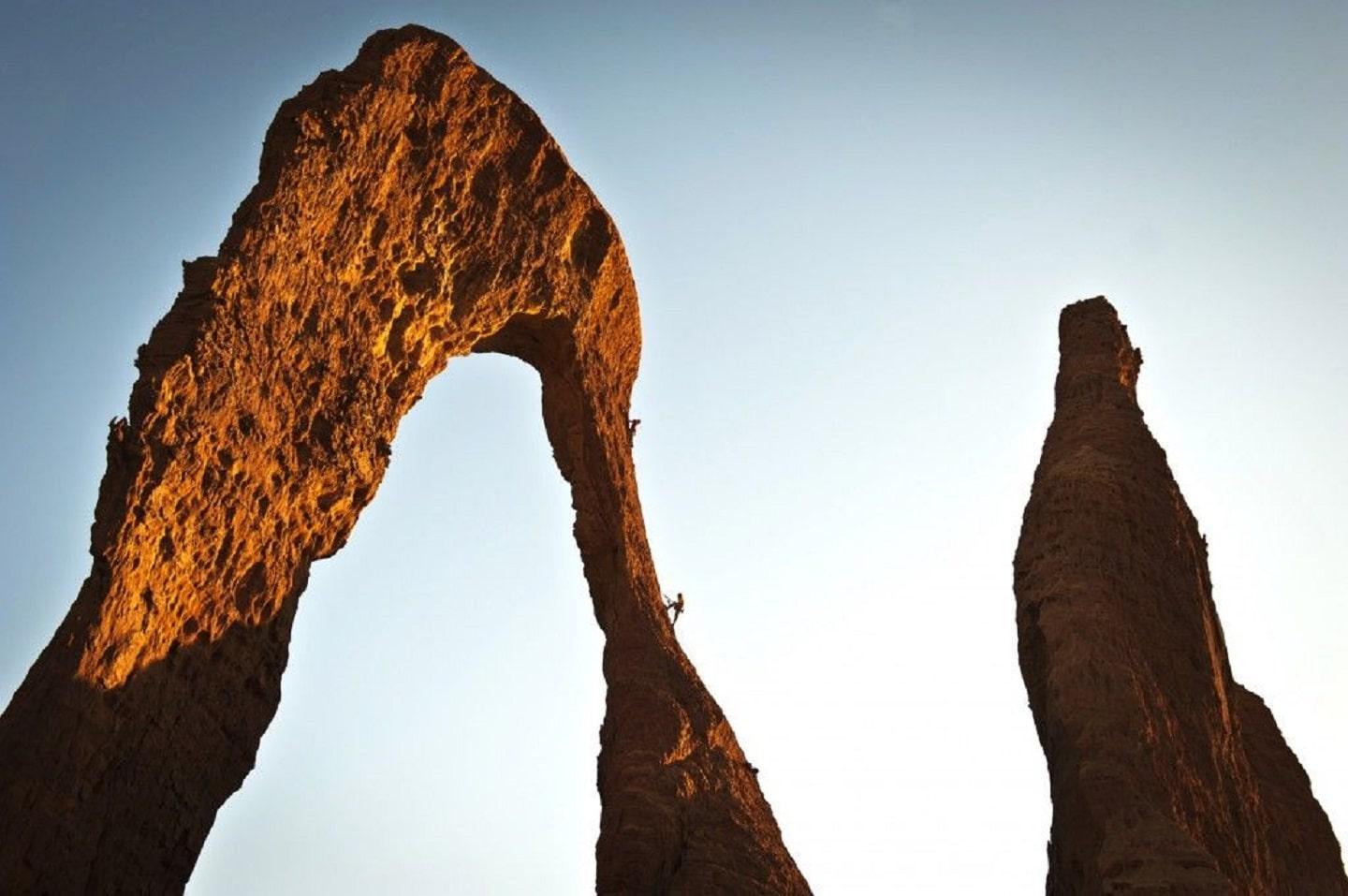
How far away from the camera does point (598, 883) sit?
1467 cm

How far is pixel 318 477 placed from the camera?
1428 cm

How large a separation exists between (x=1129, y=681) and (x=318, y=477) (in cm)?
858

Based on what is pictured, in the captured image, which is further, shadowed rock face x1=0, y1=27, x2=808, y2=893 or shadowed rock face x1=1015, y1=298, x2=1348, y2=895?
shadowed rock face x1=1015, y1=298, x2=1348, y2=895

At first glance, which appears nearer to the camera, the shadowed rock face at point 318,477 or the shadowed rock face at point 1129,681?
the shadowed rock face at point 318,477

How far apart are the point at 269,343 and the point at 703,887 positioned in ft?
24.0

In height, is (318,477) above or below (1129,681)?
above

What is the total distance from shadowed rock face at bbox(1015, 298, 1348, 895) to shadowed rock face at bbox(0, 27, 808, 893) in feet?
13.6

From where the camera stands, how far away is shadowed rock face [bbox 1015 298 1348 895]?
12.5 m

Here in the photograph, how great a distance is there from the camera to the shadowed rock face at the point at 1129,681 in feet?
41.1

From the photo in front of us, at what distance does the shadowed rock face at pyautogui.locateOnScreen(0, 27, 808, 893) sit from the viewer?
1147 cm

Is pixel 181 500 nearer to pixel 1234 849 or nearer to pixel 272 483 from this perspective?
pixel 272 483

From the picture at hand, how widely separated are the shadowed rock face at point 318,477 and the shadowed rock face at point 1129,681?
4138mm

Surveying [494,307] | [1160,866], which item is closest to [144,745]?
[494,307]

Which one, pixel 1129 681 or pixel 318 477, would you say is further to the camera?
pixel 318 477
